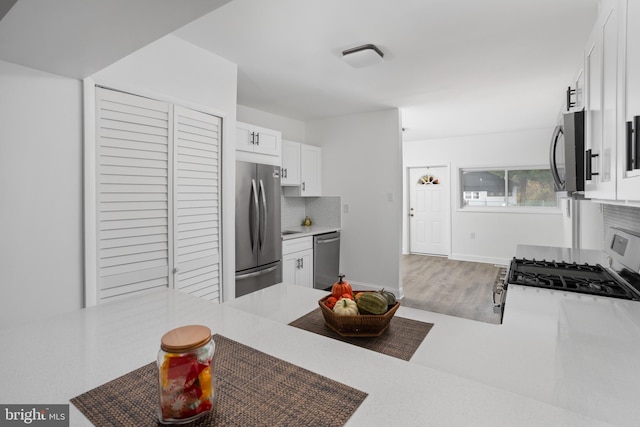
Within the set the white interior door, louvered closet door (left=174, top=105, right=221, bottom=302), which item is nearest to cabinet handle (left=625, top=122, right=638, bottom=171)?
louvered closet door (left=174, top=105, right=221, bottom=302)

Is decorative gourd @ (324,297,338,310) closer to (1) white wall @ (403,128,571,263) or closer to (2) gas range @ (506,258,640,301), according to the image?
(2) gas range @ (506,258,640,301)

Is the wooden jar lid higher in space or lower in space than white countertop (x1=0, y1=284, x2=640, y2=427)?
higher

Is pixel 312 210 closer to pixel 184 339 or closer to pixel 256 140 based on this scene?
pixel 256 140

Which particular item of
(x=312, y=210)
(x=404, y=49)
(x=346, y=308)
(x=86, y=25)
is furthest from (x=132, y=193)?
(x=312, y=210)

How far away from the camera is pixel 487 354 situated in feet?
3.30

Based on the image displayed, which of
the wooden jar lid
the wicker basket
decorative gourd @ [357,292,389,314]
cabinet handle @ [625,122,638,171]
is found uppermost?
cabinet handle @ [625,122,638,171]

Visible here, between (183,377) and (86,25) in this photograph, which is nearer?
(183,377)

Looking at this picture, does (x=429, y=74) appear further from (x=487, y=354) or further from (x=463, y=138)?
(x=463, y=138)

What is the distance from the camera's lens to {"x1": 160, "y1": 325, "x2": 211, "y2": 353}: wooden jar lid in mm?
635

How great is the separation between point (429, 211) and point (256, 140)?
456cm

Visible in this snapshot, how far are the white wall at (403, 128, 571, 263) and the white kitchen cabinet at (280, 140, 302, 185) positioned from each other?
11.0ft

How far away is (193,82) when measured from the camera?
238cm

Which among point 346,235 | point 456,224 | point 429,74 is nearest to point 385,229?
point 346,235

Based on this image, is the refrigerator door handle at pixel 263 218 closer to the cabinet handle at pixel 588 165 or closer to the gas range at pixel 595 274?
the gas range at pixel 595 274
